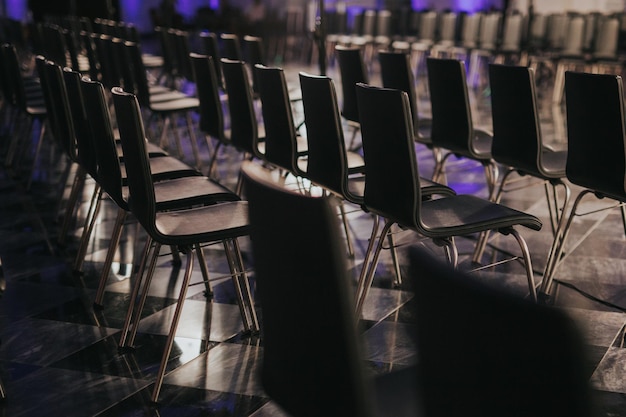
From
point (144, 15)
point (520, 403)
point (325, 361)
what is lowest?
point (144, 15)

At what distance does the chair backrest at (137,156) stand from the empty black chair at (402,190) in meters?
0.81

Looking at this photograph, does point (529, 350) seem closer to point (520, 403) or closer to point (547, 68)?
point (520, 403)

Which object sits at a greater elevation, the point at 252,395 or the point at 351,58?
the point at 351,58

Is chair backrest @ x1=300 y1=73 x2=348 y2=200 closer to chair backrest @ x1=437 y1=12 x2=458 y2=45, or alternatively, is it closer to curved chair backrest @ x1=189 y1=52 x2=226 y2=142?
curved chair backrest @ x1=189 y1=52 x2=226 y2=142

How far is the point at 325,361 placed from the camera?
4.96ft

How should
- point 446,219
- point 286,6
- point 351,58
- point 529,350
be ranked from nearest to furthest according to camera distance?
point 529,350 → point 446,219 → point 351,58 → point 286,6

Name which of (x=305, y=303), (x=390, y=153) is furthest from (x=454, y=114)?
(x=305, y=303)

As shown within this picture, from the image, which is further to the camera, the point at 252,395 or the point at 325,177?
the point at 325,177

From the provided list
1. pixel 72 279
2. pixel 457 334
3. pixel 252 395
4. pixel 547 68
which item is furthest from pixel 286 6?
pixel 457 334

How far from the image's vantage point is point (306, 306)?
1531mm

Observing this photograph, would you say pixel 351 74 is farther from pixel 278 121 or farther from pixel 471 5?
pixel 471 5

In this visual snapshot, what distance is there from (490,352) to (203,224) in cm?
193

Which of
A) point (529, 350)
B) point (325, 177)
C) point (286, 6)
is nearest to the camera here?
point (529, 350)

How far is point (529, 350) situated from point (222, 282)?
284cm
